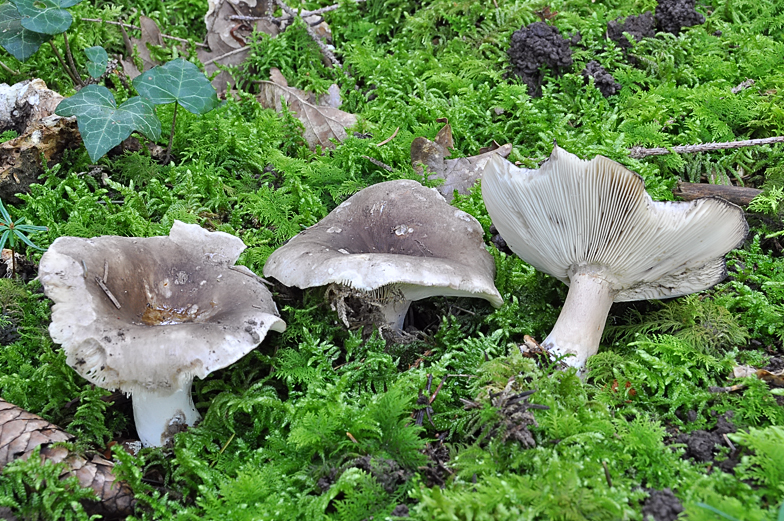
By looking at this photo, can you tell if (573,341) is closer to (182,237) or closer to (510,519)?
(510,519)

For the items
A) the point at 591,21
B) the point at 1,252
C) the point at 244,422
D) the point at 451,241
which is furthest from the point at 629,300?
the point at 1,252

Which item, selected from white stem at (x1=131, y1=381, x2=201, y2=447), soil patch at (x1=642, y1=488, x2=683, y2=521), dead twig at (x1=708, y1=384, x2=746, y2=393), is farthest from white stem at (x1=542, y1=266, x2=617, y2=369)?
white stem at (x1=131, y1=381, x2=201, y2=447)

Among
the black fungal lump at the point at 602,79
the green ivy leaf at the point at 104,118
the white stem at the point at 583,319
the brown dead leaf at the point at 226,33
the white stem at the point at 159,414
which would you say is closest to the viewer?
the white stem at the point at 159,414

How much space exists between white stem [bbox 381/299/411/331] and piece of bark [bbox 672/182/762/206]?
5.12ft

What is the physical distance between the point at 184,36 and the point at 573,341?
3634mm

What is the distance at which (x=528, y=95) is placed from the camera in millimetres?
3721

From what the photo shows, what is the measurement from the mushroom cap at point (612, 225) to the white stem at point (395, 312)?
55 cm

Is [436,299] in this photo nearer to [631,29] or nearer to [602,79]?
[602,79]

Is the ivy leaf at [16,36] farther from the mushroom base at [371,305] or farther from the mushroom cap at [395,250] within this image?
the mushroom base at [371,305]

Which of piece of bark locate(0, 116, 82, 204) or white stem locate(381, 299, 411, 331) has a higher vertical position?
piece of bark locate(0, 116, 82, 204)

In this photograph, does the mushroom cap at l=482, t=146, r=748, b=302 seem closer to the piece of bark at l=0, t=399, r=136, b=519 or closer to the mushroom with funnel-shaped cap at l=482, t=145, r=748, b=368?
the mushroom with funnel-shaped cap at l=482, t=145, r=748, b=368

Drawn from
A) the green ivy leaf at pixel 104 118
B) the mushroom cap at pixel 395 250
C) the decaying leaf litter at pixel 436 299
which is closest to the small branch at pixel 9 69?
the decaying leaf litter at pixel 436 299

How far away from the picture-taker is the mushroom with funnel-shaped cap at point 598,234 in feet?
6.66

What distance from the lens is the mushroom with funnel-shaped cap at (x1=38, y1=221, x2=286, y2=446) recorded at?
187 centimetres
